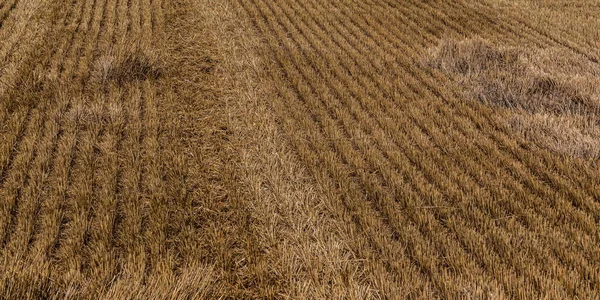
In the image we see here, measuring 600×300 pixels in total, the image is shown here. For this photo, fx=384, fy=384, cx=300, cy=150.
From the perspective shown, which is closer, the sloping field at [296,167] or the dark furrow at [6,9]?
the sloping field at [296,167]

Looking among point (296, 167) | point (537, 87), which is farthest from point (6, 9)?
point (537, 87)

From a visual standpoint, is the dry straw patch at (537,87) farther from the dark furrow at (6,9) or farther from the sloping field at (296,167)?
the dark furrow at (6,9)

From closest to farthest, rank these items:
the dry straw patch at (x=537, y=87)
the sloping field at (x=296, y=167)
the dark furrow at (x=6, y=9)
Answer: the sloping field at (x=296, y=167) < the dry straw patch at (x=537, y=87) < the dark furrow at (x=6, y=9)

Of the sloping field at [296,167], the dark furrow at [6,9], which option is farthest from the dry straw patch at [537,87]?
the dark furrow at [6,9]

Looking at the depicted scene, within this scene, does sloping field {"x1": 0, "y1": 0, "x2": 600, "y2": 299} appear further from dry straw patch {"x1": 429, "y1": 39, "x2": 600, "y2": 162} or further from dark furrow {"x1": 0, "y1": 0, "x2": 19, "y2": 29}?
dark furrow {"x1": 0, "y1": 0, "x2": 19, "y2": 29}

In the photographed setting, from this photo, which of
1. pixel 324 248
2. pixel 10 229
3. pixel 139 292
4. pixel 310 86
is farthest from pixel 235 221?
pixel 310 86

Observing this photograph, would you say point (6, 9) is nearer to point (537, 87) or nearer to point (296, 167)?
point (296, 167)

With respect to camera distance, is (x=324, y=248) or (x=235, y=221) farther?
(x=235, y=221)

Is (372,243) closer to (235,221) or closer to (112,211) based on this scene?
(235,221)
